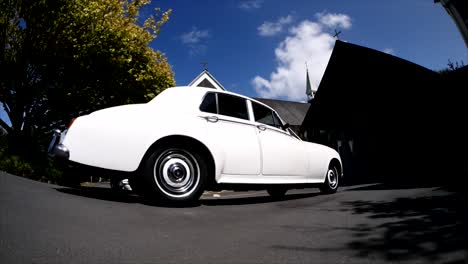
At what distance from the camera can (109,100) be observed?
1244 cm

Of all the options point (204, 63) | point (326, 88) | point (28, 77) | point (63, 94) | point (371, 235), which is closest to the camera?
point (371, 235)

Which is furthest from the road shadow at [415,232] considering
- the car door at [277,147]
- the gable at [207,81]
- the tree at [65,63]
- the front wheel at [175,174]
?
the gable at [207,81]

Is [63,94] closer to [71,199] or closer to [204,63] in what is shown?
[71,199]

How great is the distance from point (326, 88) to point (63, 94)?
41.4 ft

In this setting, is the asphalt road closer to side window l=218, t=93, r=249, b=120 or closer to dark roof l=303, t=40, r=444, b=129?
side window l=218, t=93, r=249, b=120

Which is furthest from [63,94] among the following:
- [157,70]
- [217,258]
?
[217,258]

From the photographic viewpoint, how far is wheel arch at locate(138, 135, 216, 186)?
144 inches

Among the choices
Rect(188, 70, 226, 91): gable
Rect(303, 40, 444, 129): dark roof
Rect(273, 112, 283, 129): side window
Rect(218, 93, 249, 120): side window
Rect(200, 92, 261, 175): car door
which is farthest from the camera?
Rect(188, 70, 226, 91): gable

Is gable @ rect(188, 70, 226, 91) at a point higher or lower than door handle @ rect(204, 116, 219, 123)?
higher

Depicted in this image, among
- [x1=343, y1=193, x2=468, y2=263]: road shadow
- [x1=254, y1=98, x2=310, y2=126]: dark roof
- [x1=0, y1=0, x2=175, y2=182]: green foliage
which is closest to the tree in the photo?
[x1=0, y1=0, x2=175, y2=182]: green foliage

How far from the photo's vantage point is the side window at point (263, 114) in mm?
4840

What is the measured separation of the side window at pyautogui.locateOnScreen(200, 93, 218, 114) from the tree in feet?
26.7

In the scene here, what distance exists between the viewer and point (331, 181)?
646 cm

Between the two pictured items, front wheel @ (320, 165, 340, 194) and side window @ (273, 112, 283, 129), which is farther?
front wheel @ (320, 165, 340, 194)
